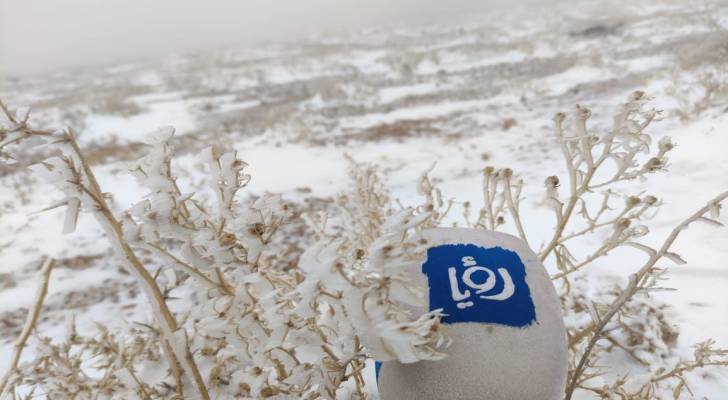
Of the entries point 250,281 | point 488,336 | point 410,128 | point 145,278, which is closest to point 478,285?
point 488,336

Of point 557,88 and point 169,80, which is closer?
point 557,88

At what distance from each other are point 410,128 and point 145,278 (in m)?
6.78

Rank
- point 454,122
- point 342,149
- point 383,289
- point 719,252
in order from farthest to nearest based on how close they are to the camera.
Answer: point 454,122
point 342,149
point 719,252
point 383,289

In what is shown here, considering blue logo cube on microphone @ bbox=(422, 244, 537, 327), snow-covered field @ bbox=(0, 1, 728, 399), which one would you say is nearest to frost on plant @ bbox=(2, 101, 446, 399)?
blue logo cube on microphone @ bbox=(422, 244, 537, 327)

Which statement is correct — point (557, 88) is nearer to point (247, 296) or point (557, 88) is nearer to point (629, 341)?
point (629, 341)

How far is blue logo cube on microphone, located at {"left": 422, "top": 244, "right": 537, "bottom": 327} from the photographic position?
135 centimetres

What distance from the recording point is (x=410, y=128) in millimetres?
7668

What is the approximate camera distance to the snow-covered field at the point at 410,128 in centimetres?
349

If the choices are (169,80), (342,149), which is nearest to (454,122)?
(342,149)

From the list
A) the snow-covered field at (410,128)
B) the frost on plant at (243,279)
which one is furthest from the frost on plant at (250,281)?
the snow-covered field at (410,128)

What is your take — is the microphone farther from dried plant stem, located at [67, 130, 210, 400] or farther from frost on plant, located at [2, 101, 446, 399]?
dried plant stem, located at [67, 130, 210, 400]

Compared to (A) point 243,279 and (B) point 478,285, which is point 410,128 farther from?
(A) point 243,279

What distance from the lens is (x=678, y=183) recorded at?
12.8ft

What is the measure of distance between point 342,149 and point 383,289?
19.9ft
